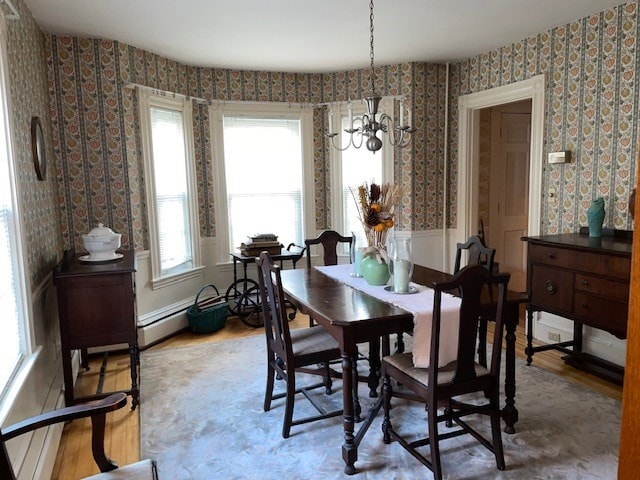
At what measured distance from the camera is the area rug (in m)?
2.35

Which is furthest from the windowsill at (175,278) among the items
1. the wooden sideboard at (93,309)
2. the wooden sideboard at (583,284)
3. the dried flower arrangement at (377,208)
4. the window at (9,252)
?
the wooden sideboard at (583,284)

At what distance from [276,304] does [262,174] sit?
9.24 ft

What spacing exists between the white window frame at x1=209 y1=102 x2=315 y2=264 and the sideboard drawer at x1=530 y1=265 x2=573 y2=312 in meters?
2.54

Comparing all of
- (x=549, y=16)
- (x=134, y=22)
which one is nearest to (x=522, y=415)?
(x=549, y=16)

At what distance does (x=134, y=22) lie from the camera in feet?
11.4

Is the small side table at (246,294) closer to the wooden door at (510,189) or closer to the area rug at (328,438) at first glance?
the area rug at (328,438)

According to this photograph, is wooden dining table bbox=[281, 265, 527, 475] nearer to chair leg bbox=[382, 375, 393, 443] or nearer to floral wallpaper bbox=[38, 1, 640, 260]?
chair leg bbox=[382, 375, 393, 443]

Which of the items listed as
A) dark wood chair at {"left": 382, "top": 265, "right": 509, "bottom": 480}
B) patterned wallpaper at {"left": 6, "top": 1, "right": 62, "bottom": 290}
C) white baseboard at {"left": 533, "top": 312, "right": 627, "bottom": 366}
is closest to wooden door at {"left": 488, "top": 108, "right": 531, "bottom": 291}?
white baseboard at {"left": 533, "top": 312, "right": 627, "bottom": 366}

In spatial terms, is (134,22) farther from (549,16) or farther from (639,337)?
(639,337)

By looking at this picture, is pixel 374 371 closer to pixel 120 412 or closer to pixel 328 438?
pixel 328 438

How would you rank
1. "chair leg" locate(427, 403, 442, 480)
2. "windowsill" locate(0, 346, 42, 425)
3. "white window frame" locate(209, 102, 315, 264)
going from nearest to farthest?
1. "windowsill" locate(0, 346, 42, 425)
2. "chair leg" locate(427, 403, 442, 480)
3. "white window frame" locate(209, 102, 315, 264)

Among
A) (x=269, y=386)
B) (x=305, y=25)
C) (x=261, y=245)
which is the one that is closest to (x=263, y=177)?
(x=261, y=245)

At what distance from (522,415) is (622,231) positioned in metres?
1.54

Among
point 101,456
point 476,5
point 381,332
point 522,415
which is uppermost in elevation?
point 476,5
